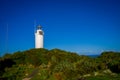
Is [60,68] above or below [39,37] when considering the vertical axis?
below

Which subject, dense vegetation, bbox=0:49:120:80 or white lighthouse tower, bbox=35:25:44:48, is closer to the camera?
dense vegetation, bbox=0:49:120:80

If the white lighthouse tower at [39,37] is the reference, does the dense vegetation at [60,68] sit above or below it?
below

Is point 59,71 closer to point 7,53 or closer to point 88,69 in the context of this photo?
point 88,69

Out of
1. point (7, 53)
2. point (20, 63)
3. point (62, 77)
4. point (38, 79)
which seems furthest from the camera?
point (7, 53)

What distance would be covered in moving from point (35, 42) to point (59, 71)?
4689cm

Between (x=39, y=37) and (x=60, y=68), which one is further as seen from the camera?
(x=39, y=37)

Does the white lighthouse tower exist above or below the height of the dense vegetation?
above

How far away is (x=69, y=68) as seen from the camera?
32344 millimetres

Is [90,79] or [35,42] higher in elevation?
[35,42]

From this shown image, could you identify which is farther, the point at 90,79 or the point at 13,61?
the point at 13,61

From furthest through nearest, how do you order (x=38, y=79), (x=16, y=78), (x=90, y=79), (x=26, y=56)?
(x=26, y=56)
(x=16, y=78)
(x=38, y=79)
(x=90, y=79)

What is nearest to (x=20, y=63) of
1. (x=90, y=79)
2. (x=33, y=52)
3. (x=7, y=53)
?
(x=33, y=52)

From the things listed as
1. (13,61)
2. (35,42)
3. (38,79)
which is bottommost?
(38,79)

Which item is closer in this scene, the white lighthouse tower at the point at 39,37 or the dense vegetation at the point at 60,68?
the dense vegetation at the point at 60,68
